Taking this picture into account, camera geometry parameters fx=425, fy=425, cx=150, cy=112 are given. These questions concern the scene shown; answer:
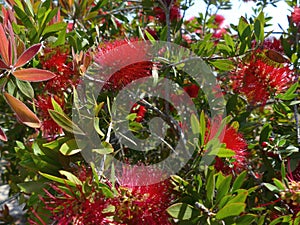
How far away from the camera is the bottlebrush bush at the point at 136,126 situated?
36.3 inches

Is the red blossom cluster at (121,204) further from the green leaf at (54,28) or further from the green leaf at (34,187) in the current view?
the green leaf at (54,28)

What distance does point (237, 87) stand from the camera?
4.62 feet

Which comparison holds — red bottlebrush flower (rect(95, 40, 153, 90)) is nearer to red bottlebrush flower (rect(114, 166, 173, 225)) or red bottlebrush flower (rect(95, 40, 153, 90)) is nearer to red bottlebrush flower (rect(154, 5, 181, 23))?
red bottlebrush flower (rect(114, 166, 173, 225))

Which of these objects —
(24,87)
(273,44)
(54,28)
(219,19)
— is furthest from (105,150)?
(219,19)

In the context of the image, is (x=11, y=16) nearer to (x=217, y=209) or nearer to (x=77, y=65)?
(x=77, y=65)

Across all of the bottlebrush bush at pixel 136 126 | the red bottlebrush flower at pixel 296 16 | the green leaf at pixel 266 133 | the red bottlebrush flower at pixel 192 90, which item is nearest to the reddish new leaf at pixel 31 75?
the bottlebrush bush at pixel 136 126

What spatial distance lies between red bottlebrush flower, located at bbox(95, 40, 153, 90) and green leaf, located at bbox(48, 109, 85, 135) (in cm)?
22

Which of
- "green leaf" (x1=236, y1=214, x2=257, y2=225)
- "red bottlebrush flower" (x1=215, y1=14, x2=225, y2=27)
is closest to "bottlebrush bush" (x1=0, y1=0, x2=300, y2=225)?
"green leaf" (x1=236, y1=214, x2=257, y2=225)

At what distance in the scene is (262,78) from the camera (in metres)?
1.26

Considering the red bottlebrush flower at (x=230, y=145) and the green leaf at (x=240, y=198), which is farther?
the red bottlebrush flower at (x=230, y=145)

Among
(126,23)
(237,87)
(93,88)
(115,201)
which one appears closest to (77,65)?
(93,88)

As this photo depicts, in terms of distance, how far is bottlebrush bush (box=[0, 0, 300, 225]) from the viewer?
921 mm

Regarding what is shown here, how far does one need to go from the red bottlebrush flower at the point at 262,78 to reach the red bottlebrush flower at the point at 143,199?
0.44m

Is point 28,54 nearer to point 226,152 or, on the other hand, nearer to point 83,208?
point 83,208
